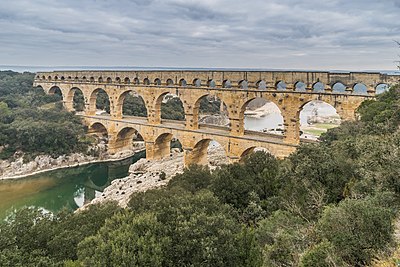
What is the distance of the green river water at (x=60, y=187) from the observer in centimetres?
2036

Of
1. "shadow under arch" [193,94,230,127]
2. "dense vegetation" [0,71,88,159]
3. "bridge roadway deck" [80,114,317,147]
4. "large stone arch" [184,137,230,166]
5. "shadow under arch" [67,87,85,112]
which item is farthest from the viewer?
"shadow under arch" [193,94,230,127]

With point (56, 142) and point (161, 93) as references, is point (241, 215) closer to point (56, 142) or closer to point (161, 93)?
point (161, 93)

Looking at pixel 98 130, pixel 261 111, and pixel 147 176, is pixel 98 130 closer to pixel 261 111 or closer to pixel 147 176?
pixel 147 176

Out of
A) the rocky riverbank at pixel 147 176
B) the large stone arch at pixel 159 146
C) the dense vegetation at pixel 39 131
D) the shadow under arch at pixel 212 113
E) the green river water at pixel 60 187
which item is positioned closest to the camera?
the rocky riverbank at pixel 147 176

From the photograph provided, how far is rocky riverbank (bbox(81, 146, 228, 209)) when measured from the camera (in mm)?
18641

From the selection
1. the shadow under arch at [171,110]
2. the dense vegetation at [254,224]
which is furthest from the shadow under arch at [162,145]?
the dense vegetation at [254,224]

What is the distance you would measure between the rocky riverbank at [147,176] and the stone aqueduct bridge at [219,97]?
3.74 feet

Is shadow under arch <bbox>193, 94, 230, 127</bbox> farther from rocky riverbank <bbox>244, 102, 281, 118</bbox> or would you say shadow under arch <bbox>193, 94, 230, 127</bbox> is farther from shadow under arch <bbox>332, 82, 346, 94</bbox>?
shadow under arch <bbox>332, 82, 346, 94</bbox>

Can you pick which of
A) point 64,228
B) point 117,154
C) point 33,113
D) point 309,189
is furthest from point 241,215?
point 33,113

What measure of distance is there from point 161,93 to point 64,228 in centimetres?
1612

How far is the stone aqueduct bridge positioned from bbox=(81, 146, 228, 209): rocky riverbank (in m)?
1.14

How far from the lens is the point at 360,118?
16609mm

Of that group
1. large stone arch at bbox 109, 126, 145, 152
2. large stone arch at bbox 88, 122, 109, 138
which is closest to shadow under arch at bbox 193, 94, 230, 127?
large stone arch at bbox 109, 126, 145, 152

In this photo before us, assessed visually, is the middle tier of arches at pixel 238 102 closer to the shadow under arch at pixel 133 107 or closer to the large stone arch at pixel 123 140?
the large stone arch at pixel 123 140
